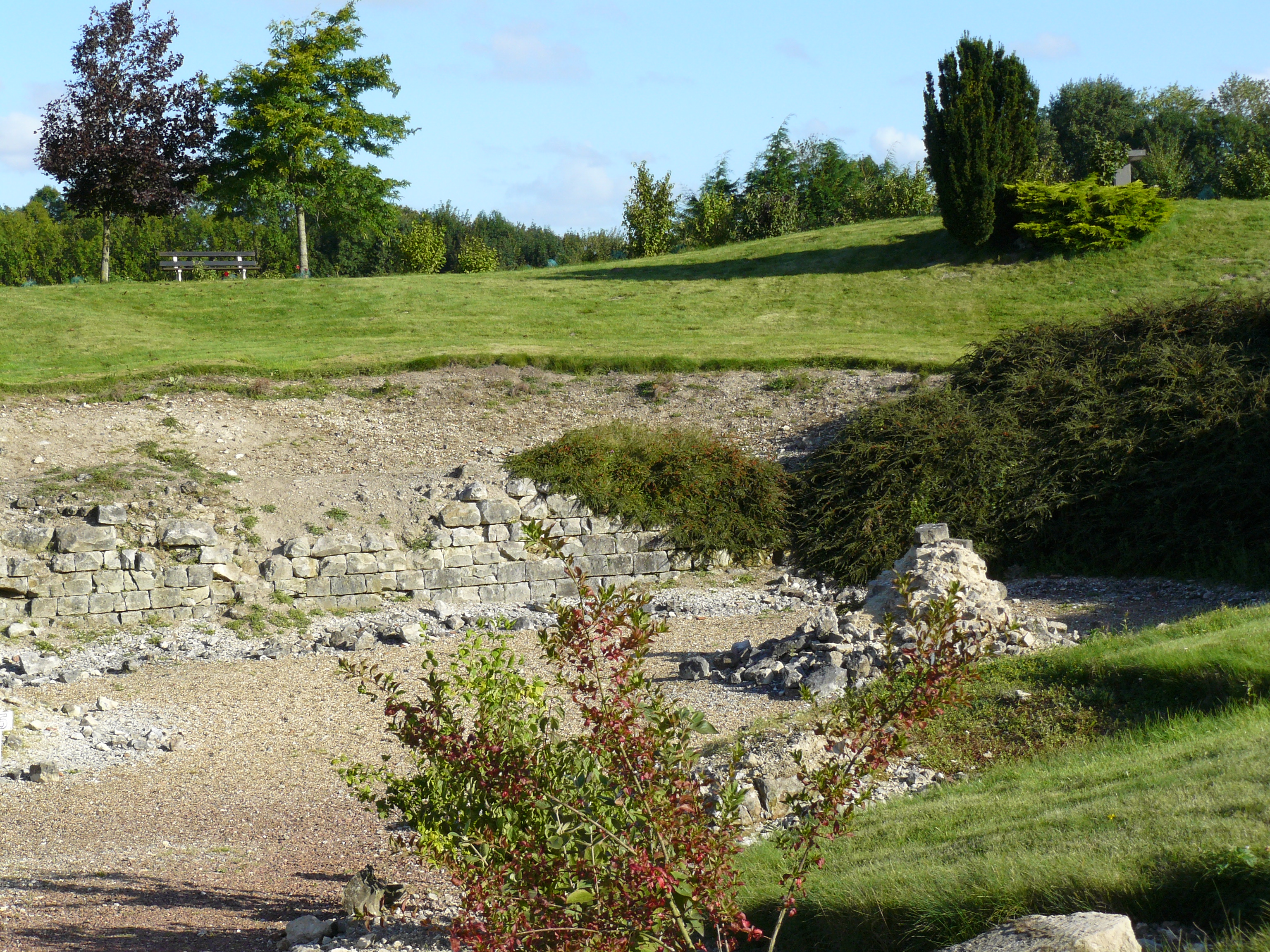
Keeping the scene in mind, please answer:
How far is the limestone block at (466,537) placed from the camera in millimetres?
11703

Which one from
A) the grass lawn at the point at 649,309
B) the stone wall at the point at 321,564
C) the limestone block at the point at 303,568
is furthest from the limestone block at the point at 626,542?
the grass lawn at the point at 649,309

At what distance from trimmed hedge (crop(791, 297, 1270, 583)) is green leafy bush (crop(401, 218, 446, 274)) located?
83.7 feet

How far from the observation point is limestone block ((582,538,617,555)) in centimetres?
1202

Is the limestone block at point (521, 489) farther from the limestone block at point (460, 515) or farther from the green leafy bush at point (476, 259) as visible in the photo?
the green leafy bush at point (476, 259)

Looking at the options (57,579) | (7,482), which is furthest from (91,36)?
(57,579)

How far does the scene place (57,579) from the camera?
1019cm

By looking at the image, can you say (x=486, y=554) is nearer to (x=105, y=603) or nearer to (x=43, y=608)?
(x=105, y=603)

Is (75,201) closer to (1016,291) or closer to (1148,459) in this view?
(1016,291)

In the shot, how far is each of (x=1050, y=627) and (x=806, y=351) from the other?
8372 millimetres

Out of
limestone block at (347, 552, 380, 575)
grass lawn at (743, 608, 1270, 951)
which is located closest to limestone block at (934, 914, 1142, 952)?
grass lawn at (743, 608, 1270, 951)

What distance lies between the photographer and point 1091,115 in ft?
159

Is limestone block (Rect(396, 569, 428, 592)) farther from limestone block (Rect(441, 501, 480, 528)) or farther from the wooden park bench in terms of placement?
the wooden park bench

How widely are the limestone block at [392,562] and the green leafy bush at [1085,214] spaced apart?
16.8 meters

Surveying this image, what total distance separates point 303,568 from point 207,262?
28744 millimetres
